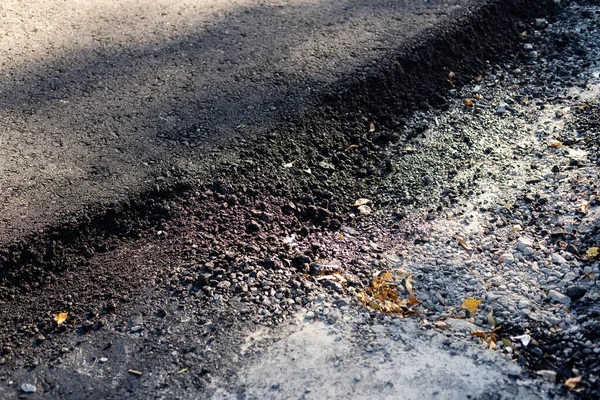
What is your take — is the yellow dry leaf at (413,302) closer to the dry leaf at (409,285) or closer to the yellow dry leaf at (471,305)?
the dry leaf at (409,285)

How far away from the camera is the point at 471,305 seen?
314 centimetres

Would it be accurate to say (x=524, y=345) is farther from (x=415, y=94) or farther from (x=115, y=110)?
(x=115, y=110)

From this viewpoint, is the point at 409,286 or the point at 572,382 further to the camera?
the point at 409,286

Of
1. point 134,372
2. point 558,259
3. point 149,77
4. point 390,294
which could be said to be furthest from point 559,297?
point 149,77

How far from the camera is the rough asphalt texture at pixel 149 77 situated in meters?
3.66

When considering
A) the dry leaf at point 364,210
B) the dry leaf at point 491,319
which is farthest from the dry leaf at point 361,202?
the dry leaf at point 491,319

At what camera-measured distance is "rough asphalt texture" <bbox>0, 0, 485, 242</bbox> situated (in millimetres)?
3656

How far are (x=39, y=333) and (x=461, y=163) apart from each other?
8.51 ft

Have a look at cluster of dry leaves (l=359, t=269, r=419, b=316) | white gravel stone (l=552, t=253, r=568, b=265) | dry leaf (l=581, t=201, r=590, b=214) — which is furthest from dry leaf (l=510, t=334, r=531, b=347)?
dry leaf (l=581, t=201, r=590, b=214)

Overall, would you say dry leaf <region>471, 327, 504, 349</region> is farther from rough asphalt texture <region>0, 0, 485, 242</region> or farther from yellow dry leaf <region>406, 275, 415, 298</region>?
rough asphalt texture <region>0, 0, 485, 242</region>

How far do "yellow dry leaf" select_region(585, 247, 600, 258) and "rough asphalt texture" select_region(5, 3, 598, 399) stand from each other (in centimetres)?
4

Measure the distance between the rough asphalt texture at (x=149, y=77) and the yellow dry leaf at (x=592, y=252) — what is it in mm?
1804

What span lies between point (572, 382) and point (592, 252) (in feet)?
2.93

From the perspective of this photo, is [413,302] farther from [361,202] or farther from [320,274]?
[361,202]
